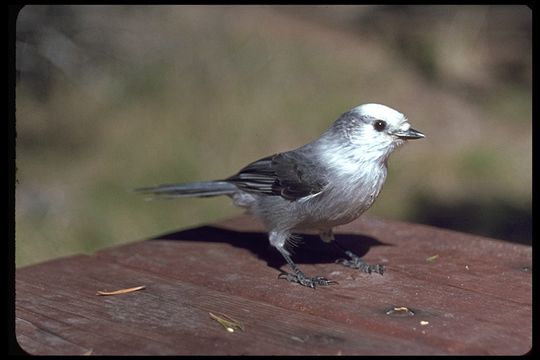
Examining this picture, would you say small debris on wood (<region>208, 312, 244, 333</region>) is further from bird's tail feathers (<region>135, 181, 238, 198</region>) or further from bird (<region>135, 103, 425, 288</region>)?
bird's tail feathers (<region>135, 181, 238, 198</region>)

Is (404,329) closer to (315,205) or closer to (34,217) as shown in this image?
(315,205)

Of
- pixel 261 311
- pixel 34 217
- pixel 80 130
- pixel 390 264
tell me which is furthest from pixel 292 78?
pixel 261 311

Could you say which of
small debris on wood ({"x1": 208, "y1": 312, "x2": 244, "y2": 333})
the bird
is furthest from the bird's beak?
small debris on wood ({"x1": 208, "y1": 312, "x2": 244, "y2": 333})

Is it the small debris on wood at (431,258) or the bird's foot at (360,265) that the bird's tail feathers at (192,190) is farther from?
the small debris on wood at (431,258)

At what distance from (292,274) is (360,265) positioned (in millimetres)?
345

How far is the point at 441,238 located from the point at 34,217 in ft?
16.3

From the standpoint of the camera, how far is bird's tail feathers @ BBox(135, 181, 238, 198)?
4.33m

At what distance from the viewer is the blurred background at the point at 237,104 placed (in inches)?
311

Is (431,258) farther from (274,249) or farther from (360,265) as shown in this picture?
(274,249)

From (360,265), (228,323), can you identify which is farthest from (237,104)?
(228,323)

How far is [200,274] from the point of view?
3.52m

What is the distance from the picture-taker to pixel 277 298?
3.10m

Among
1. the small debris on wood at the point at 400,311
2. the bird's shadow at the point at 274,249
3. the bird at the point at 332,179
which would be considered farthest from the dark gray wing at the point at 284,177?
the small debris on wood at the point at 400,311

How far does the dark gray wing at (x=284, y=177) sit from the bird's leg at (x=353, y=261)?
34 cm
